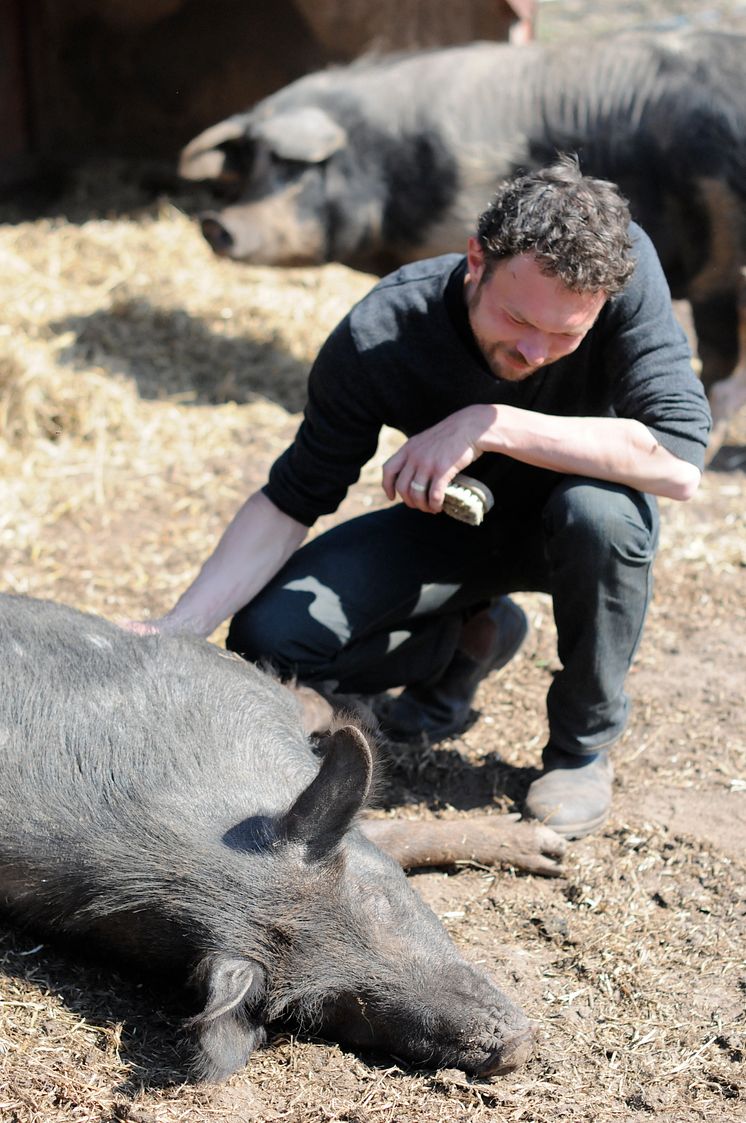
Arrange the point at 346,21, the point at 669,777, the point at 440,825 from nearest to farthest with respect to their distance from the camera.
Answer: the point at 440,825 → the point at 669,777 → the point at 346,21

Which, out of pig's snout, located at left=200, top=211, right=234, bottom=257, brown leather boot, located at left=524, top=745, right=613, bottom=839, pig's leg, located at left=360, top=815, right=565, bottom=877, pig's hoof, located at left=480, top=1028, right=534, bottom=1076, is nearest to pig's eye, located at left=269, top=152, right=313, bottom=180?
pig's snout, located at left=200, top=211, right=234, bottom=257

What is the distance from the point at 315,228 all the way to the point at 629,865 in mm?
4015

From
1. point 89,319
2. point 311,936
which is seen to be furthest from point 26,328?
point 311,936

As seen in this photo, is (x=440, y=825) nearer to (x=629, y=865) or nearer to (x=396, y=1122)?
(x=629, y=865)

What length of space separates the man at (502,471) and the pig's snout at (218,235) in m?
3.06

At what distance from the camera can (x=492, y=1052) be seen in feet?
8.52

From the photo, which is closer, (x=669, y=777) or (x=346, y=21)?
(x=669, y=777)

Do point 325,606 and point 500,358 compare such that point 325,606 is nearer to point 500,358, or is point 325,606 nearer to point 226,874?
point 500,358

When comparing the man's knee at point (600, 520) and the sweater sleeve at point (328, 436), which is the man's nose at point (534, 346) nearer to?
the man's knee at point (600, 520)

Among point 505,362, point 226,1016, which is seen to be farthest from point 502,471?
point 226,1016

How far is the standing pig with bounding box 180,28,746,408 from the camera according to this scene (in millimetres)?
5750

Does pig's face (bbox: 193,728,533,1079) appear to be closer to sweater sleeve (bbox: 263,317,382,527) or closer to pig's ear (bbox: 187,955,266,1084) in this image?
pig's ear (bbox: 187,955,266,1084)

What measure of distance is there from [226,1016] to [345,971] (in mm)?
254

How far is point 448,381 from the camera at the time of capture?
344cm
